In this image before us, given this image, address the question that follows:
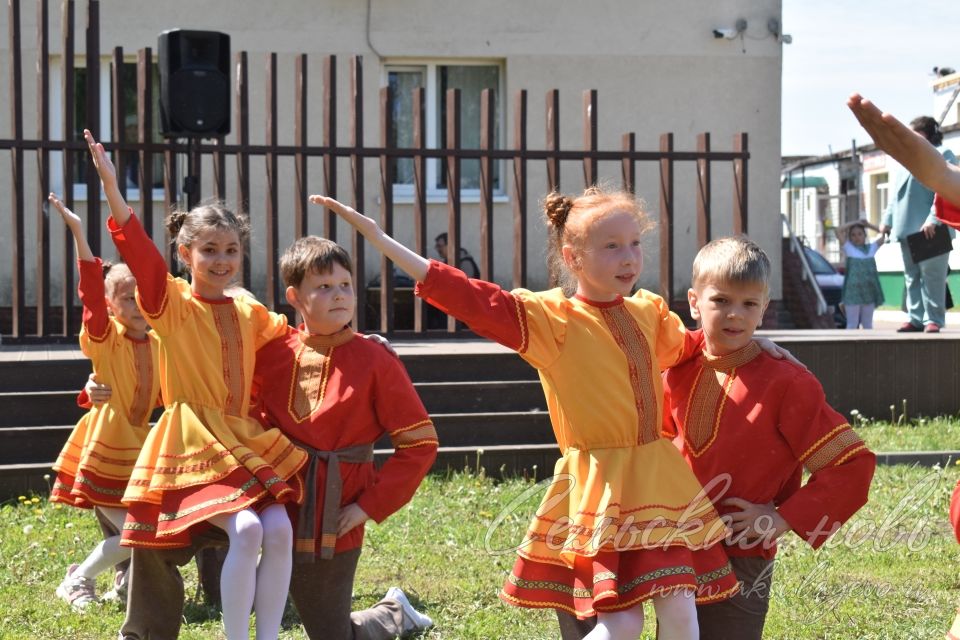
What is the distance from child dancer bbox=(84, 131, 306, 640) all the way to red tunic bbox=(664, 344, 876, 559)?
48.5 inches

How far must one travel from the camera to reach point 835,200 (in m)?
41.3

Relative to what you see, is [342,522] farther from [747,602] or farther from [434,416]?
[434,416]

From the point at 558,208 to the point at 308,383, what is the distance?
0.98 metres

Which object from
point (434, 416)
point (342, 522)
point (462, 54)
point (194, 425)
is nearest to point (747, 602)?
point (342, 522)

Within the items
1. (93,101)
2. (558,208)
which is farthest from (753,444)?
(93,101)

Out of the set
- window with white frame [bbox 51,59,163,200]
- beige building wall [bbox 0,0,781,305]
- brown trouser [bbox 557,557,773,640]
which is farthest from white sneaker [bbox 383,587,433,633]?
beige building wall [bbox 0,0,781,305]

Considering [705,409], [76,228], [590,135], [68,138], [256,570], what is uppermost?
[590,135]

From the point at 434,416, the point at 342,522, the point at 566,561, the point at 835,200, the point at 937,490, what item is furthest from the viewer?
the point at 835,200

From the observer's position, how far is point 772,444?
12.1ft

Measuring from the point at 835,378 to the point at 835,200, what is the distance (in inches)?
1309

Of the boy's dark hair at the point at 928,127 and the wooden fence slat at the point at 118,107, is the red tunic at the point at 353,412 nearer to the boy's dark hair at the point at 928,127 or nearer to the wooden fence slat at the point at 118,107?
the boy's dark hair at the point at 928,127

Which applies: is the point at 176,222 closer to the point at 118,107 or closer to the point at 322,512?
the point at 322,512

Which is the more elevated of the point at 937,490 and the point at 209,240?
the point at 209,240

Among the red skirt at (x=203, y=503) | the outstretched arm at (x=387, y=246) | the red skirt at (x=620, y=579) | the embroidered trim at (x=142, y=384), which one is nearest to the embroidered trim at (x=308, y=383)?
the red skirt at (x=203, y=503)
